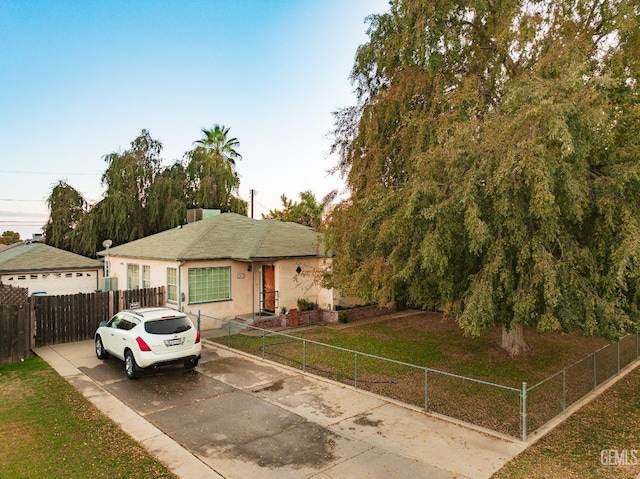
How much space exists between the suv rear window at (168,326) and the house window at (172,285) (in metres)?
6.26

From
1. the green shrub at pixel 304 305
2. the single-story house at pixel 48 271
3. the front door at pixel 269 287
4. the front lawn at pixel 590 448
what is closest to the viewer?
the front lawn at pixel 590 448

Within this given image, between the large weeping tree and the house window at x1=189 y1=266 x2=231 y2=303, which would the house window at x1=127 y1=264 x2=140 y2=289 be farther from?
the large weeping tree

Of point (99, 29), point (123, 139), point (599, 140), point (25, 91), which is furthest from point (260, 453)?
point (123, 139)

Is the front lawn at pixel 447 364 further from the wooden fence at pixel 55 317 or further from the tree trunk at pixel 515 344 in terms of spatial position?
the wooden fence at pixel 55 317

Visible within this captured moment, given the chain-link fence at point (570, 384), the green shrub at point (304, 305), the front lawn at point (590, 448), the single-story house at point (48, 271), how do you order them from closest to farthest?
the front lawn at point (590, 448)
the chain-link fence at point (570, 384)
the green shrub at point (304, 305)
the single-story house at point (48, 271)

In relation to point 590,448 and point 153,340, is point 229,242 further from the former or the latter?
point 590,448

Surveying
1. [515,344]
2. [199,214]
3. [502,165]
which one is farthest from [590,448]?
[199,214]

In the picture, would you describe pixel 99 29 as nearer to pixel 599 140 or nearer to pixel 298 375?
pixel 298 375

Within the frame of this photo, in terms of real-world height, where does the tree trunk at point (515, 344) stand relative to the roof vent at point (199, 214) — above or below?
below

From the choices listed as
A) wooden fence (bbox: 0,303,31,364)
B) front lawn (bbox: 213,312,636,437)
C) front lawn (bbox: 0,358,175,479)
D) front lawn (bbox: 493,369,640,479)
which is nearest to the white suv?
front lawn (bbox: 0,358,175,479)

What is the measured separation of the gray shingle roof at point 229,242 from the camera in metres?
17.0

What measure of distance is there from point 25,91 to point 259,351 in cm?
1605

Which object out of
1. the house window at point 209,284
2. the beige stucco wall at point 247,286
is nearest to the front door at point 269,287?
the beige stucco wall at point 247,286

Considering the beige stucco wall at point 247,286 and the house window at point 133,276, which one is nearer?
the beige stucco wall at point 247,286
